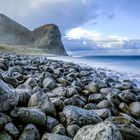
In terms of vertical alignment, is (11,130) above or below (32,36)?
above

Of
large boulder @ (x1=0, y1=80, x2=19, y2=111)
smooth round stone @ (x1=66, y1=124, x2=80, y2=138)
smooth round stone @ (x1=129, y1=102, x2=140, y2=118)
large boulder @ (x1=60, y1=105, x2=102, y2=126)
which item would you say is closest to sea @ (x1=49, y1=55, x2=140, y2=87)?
smooth round stone @ (x1=129, y1=102, x2=140, y2=118)

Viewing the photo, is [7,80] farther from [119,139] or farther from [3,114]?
[119,139]

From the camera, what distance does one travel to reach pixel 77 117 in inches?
188

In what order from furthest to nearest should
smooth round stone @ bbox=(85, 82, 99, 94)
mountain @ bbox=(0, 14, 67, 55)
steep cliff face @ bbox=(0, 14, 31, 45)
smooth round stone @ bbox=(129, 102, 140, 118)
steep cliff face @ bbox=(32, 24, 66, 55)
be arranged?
steep cliff face @ bbox=(0, 14, 31, 45), mountain @ bbox=(0, 14, 67, 55), steep cliff face @ bbox=(32, 24, 66, 55), smooth round stone @ bbox=(85, 82, 99, 94), smooth round stone @ bbox=(129, 102, 140, 118)

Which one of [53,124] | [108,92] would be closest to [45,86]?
[108,92]

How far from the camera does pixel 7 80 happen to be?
6922 millimetres

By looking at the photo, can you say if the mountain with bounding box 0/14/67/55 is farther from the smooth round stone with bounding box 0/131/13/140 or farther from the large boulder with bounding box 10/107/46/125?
the smooth round stone with bounding box 0/131/13/140

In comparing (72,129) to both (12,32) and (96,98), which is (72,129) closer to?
(96,98)

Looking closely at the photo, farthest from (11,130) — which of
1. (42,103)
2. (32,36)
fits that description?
(32,36)

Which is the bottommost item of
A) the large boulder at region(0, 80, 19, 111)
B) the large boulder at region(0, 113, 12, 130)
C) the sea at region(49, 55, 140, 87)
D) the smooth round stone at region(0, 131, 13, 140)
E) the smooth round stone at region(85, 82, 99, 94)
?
the sea at region(49, 55, 140, 87)

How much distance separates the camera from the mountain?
386ft

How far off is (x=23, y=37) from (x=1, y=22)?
11395 millimetres

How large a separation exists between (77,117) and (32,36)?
412ft

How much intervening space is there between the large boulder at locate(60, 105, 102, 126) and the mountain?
108894 millimetres
